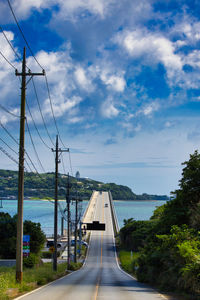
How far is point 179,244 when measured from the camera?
69.8 ft

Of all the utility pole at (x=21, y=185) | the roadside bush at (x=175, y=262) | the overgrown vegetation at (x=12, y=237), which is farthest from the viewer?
the overgrown vegetation at (x=12, y=237)

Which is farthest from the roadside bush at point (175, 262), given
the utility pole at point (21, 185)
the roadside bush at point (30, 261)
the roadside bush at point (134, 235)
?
the roadside bush at point (134, 235)

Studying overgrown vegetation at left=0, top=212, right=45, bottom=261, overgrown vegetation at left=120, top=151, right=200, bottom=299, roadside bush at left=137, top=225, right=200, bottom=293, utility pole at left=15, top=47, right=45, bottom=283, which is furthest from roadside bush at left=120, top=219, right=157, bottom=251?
utility pole at left=15, top=47, right=45, bottom=283

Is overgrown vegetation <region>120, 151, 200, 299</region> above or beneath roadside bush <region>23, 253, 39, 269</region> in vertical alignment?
above

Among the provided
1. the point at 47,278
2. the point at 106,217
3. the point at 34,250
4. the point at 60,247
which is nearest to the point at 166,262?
the point at 47,278

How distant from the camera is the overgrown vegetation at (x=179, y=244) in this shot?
18.3 metres

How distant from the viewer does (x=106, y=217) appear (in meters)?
136

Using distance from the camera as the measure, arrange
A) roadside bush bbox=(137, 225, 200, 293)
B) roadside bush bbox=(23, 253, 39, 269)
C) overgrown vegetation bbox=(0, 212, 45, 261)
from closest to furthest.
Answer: roadside bush bbox=(137, 225, 200, 293)
roadside bush bbox=(23, 253, 39, 269)
overgrown vegetation bbox=(0, 212, 45, 261)

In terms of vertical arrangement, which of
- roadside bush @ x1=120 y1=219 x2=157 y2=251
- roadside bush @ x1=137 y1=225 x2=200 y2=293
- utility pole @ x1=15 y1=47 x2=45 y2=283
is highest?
utility pole @ x1=15 y1=47 x2=45 y2=283

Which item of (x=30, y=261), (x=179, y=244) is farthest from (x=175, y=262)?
(x=30, y=261)

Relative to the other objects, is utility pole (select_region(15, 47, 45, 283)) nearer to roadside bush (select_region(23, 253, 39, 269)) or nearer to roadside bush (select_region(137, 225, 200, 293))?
roadside bush (select_region(137, 225, 200, 293))

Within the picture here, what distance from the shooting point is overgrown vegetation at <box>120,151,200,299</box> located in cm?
1825

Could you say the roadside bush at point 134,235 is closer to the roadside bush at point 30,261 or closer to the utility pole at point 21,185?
the roadside bush at point 30,261

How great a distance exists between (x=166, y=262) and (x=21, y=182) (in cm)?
994
